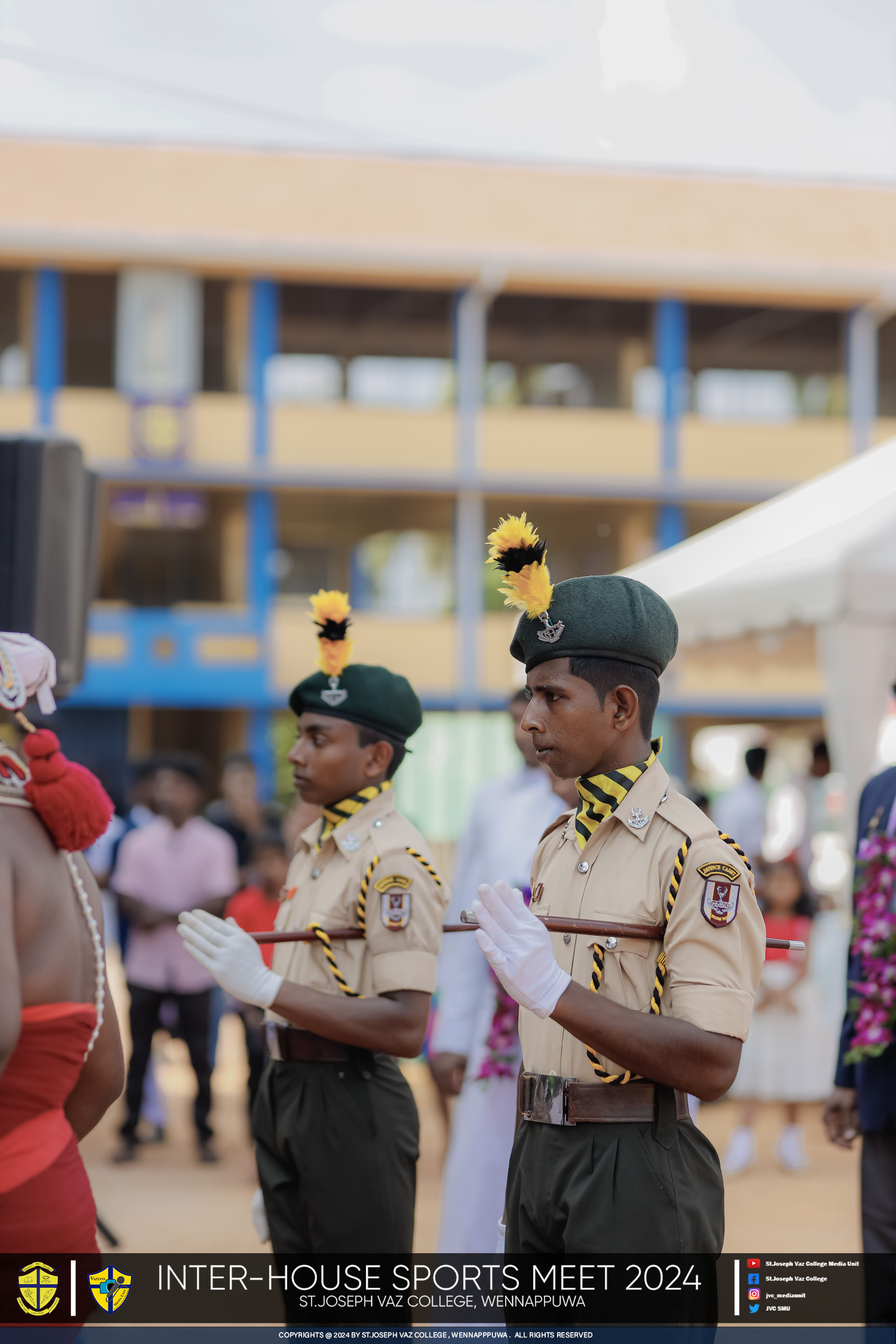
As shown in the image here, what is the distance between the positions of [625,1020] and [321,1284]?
130 centimetres

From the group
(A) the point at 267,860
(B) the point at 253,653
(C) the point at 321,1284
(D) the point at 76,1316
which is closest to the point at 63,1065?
(D) the point at 76,1316

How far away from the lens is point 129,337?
19312mm

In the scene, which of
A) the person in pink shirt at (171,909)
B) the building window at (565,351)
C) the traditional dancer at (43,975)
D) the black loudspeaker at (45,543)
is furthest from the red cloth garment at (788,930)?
the building window at (565,351)

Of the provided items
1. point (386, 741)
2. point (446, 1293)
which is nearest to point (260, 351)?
point (446, 1293)

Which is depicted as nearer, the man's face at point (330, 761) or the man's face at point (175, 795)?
the man's face at point (330, 761)

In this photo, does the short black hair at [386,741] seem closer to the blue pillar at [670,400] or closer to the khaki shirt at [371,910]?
the khaki shirt at [371,910]

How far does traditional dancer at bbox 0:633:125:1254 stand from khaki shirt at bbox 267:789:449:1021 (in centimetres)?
61

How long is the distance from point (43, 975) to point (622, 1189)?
981 mm

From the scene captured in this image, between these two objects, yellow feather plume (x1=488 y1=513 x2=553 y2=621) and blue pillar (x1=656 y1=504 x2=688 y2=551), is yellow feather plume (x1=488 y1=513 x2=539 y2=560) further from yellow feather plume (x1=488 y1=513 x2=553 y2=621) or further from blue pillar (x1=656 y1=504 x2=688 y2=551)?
blue pillar (x1=656 y1=504 x2=688 y2=551)

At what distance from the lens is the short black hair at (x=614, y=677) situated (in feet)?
7.34

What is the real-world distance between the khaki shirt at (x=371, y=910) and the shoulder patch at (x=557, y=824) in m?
0.54

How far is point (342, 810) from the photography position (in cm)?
320

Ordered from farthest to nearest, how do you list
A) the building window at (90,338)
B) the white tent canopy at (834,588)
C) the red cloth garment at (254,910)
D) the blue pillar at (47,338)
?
1. the building window at (90,338)
2. the blue pillar at (47,338)
3. the red cloth garment at (254,910)
4. the white tent canopy at (834,588)

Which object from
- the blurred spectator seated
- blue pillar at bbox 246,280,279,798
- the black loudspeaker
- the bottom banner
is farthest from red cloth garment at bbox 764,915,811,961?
blue pillar at bbox 246,280,279,798
